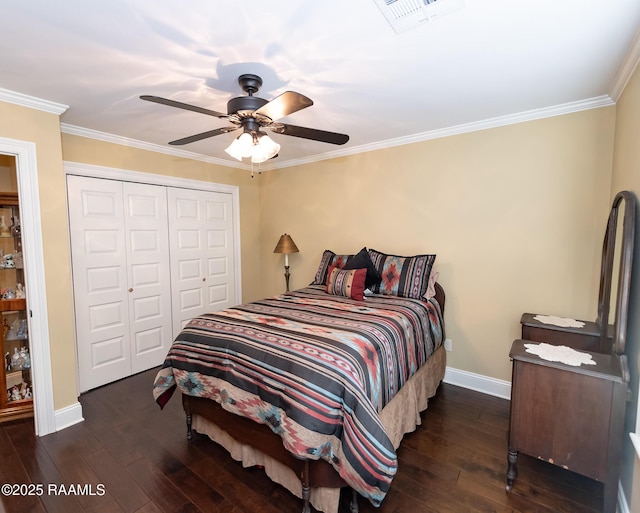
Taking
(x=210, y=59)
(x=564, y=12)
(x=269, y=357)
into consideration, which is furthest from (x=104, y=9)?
(x=564, y=12)

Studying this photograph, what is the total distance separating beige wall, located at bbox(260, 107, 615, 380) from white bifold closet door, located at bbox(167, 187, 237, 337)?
4.95ft

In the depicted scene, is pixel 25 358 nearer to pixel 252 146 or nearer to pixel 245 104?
pixel 252 146

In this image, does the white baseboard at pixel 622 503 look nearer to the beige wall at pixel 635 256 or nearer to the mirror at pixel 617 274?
the beige wall at pixel 635 256

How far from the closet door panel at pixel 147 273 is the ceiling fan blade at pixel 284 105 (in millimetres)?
2230

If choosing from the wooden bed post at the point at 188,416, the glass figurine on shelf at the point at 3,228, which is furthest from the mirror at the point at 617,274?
the glass figurine on shelf at the point at 3,228

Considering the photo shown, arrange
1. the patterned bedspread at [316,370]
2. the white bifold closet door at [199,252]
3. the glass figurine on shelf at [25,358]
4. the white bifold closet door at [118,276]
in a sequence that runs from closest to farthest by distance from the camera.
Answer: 1. the patterned bedspread at [316,370]
2. the glass figurine on shelf at [25,358]
3. the white bifold closet door at [118,276]
4. the white bifold closet door at [199,252]

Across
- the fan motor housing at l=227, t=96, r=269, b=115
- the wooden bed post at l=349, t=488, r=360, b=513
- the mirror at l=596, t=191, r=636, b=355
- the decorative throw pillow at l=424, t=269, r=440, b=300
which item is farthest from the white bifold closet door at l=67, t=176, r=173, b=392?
the mirror at l=596, t=191, r=636, b=355

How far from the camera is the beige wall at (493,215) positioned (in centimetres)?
243

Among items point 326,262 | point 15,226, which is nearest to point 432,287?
point 326,262

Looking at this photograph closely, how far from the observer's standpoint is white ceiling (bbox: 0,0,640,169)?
4.66 feet

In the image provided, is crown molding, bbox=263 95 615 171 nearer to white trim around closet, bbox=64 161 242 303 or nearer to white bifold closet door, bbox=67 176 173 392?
white trim around closet, bbox=64 161 242 303

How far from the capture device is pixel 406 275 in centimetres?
293

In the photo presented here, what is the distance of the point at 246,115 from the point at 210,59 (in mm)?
352

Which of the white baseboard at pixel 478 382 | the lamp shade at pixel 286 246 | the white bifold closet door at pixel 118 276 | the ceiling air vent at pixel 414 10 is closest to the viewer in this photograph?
the ceiling air vent at pixel 414 10
